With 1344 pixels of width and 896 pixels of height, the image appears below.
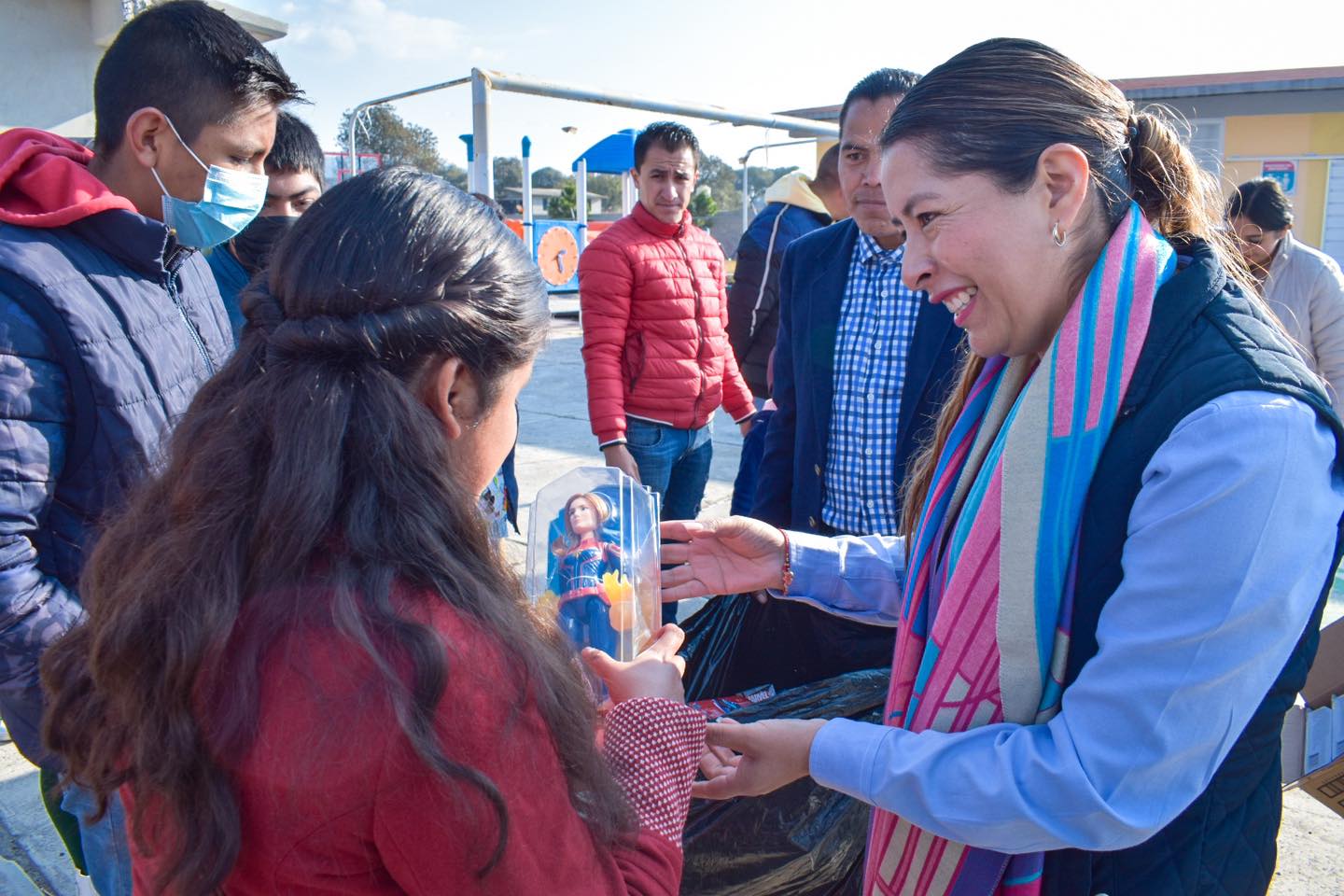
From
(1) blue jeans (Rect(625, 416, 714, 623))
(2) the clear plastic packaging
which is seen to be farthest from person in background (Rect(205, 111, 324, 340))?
(2) the clear plastic packaging

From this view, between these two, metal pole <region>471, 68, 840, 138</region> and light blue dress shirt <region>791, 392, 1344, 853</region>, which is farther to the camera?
metal pole <region>471, 68, 840, 138</region>

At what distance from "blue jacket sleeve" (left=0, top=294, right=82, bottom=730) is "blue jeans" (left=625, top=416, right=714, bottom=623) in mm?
2229

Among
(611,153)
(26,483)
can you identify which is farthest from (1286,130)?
(26,483)

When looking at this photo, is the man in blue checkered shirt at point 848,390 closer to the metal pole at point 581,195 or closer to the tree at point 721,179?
the metal pole at point 581,195

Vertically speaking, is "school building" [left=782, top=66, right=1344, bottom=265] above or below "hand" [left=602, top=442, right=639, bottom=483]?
above

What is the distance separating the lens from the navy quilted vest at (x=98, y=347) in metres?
1.58

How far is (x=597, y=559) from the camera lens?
1.55m

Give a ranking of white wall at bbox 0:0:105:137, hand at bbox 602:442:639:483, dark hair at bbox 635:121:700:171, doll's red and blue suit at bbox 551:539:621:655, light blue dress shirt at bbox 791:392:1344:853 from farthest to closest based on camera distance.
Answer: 1. white wall at bbox 0:0:105:137
2. dark hair at bbox 635:121:700:171
3. hand at bbox 602:442:639:483
4. doll's red and blue suit at bbox 551:539:621:655
5. light blue dress shirt at bbox 791:392:1344:853

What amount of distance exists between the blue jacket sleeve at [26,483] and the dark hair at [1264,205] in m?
4.51

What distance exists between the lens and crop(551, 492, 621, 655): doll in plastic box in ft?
4.90

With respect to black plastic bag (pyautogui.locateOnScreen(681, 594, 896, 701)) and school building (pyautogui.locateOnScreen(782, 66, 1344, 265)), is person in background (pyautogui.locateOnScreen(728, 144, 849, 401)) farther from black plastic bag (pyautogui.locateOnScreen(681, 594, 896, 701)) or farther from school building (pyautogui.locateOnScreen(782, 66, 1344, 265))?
school building (pyautogui.locateOnScreen(782, 66, 1344, 265))

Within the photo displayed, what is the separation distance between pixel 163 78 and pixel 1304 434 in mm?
2154

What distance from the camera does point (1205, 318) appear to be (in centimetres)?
107

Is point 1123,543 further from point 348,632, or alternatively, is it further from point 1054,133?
point 348,632
